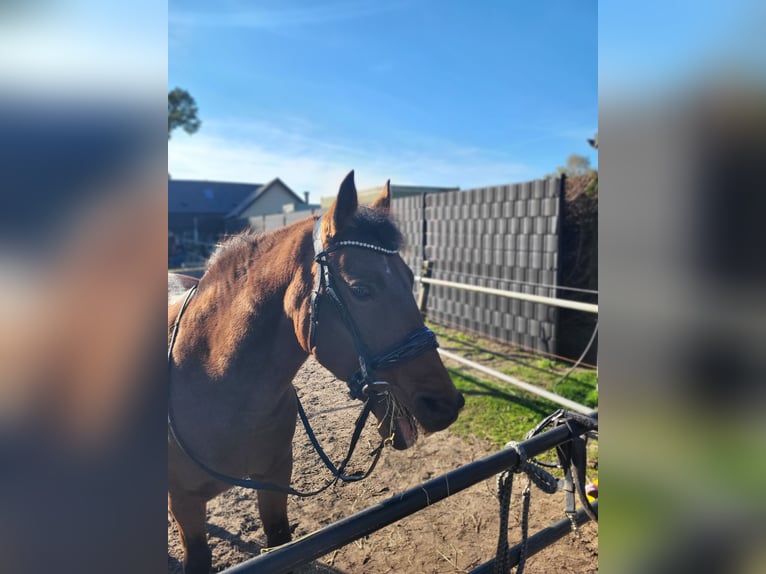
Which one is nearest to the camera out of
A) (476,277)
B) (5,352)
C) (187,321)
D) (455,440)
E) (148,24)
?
(5,352)

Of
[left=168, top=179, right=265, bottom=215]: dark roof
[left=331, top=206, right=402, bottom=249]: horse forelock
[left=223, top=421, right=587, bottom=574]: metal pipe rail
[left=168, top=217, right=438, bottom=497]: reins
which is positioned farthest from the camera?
[left=168, top=179, right=265, bottom=215]: dark roof

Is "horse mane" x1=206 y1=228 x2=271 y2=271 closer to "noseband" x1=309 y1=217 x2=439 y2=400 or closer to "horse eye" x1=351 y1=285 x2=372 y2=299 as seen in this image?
"noseband" x1=309 y1=217 x2=439 y2=400

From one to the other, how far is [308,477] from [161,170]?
1031 millimetres

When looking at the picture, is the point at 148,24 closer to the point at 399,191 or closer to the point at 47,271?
the point at 47,271

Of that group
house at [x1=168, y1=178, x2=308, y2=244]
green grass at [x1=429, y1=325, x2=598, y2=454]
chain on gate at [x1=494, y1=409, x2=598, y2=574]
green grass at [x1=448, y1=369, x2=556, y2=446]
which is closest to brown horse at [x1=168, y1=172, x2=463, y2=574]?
chain on gate at [x1=494, y1=409, x2=598, y2=574]

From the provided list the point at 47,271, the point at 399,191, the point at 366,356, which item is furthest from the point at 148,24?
the point at 399,191

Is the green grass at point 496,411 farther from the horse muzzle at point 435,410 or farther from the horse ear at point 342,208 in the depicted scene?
the horse ear at point 342,208

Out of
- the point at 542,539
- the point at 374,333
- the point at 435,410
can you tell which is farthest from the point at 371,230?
the point at 542,539

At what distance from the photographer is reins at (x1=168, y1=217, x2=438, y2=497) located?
1.25m

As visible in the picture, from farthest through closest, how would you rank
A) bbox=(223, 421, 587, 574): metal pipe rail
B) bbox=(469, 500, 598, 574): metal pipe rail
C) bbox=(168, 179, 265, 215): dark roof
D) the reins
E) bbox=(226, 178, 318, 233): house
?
bbox=(168, 179, 265, 215): dark roof → bbox=(226, 178, 318, 233): house → bbox=(469, 500, 598, 574): metal pipe rail → the reins → bbox=(223, 421, 587, 574): metal pipe rail

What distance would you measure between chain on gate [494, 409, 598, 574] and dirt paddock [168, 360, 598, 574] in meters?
0.40

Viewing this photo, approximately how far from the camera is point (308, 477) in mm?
1282

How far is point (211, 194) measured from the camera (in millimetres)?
28641

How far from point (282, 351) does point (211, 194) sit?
30098 mm
